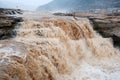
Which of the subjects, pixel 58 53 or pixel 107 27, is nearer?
pixel 58 53

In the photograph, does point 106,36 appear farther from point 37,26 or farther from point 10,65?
point 10,65

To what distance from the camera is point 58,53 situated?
32.2 feet

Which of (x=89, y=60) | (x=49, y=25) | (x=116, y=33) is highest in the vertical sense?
(x=49, y=25)

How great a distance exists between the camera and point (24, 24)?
11.7 metres

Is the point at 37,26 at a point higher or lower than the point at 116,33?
higher

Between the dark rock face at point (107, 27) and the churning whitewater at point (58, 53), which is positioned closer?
the churning whitewater at point (58, 53)

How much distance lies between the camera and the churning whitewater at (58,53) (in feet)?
23.2

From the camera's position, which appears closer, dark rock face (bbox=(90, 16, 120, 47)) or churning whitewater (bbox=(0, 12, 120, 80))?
churning whitewater (bbox=(0, 12, 120, 80))

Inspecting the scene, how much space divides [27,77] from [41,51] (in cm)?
211

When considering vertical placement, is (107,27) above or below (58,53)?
above

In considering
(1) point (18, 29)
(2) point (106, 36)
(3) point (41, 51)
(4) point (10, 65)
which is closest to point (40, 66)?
(3) point (41, 51)

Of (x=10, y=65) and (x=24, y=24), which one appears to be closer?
(x=10, y=65)

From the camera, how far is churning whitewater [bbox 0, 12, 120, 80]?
708cm

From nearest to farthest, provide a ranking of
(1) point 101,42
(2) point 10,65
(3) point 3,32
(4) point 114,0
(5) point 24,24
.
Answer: (2) point 10,65 < (3) point 3,32 < (5) point 24,24 < (1) point 101,42 < (4) point 114,0
